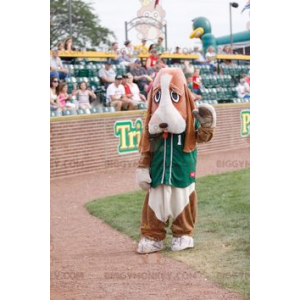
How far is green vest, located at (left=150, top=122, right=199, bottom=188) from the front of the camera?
5.47 m

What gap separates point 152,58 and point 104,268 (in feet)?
29.2

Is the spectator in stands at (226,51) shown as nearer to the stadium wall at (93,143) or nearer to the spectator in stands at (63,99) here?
the stadium wall at (93,143)

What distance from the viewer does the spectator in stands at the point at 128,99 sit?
11398 mm

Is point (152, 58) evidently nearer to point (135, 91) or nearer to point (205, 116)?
point (135, 91)

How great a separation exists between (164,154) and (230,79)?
37.8 feet

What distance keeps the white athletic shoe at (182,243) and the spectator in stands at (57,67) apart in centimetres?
649

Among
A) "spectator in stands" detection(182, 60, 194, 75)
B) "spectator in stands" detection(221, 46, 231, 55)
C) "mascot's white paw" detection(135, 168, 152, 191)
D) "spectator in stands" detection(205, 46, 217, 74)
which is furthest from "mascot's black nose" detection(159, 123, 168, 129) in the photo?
"spectator in stands" detection(221, 46, 231, 55)

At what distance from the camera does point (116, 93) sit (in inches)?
455

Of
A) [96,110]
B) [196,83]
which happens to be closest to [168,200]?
[96,110]

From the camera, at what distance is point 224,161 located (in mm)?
11258

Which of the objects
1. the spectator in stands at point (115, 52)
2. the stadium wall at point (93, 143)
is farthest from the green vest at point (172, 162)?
the spectator in stands at point (115, 52)

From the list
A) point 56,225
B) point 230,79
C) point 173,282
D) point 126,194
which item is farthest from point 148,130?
point 230,79

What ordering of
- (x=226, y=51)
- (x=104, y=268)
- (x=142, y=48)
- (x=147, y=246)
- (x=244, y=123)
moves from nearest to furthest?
1. (x=104, y=268)
2. (x=147, y=246)
3. (x=244, y=123)
4. (x=142, y=48)
5. (x=226, y=51)

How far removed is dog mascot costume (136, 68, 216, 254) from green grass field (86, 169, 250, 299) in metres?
0.28
